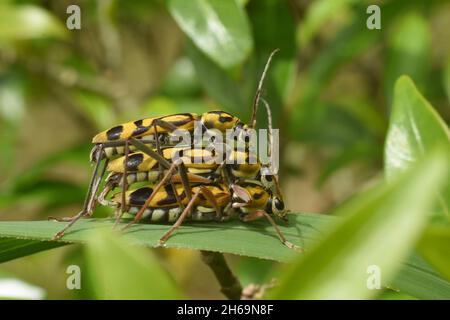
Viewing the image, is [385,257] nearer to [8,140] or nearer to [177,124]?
[177,124]

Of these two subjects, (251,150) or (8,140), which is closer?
(251,150)

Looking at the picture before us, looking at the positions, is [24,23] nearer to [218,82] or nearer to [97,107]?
[97,107]

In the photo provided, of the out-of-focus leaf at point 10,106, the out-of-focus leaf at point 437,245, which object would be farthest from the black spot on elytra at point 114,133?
the out-of-focus leaf at point 10,106

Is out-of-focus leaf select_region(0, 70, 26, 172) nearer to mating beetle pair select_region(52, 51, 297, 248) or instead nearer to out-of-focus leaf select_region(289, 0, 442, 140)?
out-of-focus leaf select_region(289, 0, 442, 140)

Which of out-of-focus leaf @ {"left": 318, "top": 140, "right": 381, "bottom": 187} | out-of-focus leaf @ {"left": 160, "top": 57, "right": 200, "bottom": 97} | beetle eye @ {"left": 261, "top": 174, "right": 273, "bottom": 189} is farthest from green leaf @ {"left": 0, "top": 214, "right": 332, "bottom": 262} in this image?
out-of-focus leaf @ {"left": 160, "top": 57, "right": 200, "bottom": 97}
